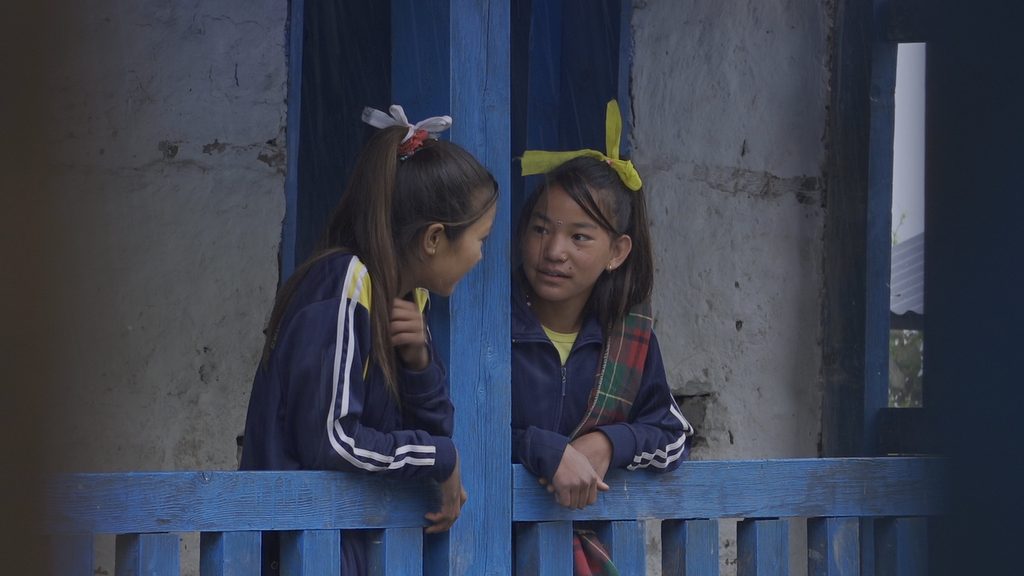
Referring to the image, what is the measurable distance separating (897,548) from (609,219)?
1.13 metres

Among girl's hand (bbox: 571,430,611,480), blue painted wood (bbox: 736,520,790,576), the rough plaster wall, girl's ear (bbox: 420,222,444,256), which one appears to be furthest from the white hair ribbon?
the rough plaster wall

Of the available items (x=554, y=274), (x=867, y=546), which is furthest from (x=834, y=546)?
(x=554, y=274)

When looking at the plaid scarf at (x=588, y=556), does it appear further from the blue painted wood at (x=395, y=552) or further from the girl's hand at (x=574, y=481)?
the blue painted wood at (x=395, y=552)

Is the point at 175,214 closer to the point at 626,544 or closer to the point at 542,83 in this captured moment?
the point at 542,83

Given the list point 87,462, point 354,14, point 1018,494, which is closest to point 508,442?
point 87,462

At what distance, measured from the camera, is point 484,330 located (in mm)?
2844

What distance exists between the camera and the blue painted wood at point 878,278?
14.3 feet

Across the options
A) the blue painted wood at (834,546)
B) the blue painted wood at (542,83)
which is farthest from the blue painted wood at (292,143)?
the blue painted wood at (834,546)

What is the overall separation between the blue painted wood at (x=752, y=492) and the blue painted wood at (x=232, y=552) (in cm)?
63

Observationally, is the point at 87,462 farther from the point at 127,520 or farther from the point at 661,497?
the point at 661,497

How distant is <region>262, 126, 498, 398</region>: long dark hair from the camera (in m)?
2.71

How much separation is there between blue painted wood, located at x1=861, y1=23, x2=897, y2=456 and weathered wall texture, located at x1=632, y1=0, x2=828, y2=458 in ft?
0.79

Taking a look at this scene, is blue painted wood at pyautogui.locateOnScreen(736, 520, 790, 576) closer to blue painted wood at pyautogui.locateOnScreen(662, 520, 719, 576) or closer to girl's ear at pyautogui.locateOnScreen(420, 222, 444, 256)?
blue painted wood at pyautogui.locateOnScreen(662, 520, 719, 576)

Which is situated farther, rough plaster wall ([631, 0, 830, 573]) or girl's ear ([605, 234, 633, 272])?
rough plaster wall ([631, 0, 830, 573])
